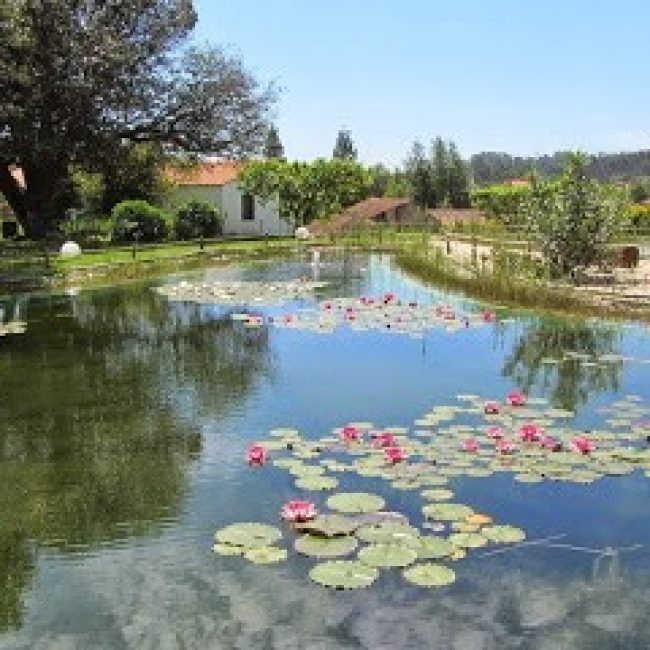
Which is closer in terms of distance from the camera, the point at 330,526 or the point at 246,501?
the point at 330,526

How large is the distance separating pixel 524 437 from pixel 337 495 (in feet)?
7.19

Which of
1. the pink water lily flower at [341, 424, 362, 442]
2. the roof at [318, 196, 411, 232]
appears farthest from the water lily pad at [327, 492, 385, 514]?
the roof at [318, 196, 411, 232]

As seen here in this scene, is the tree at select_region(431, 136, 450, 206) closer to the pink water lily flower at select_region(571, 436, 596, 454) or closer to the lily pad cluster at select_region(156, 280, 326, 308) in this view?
the lily pad cluster at select_region(156, 280, 326, 308)

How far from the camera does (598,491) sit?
7586 millimetres

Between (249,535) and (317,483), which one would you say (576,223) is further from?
(249,535)

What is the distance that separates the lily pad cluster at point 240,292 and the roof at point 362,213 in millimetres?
19078

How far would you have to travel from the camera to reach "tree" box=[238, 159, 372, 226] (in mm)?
40281

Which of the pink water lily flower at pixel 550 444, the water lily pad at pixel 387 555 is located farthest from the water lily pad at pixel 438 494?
the pink water lily flower at pixel 550 444

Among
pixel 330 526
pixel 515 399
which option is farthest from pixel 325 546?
pixel 515 399

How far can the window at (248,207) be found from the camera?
4247 centimetres

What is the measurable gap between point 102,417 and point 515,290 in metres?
10.2

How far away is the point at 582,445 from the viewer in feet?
27.4

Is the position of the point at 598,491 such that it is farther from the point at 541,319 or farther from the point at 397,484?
the point at 541,319

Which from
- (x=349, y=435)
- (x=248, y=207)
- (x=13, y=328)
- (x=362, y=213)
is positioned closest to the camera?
(x=349, y=435)
